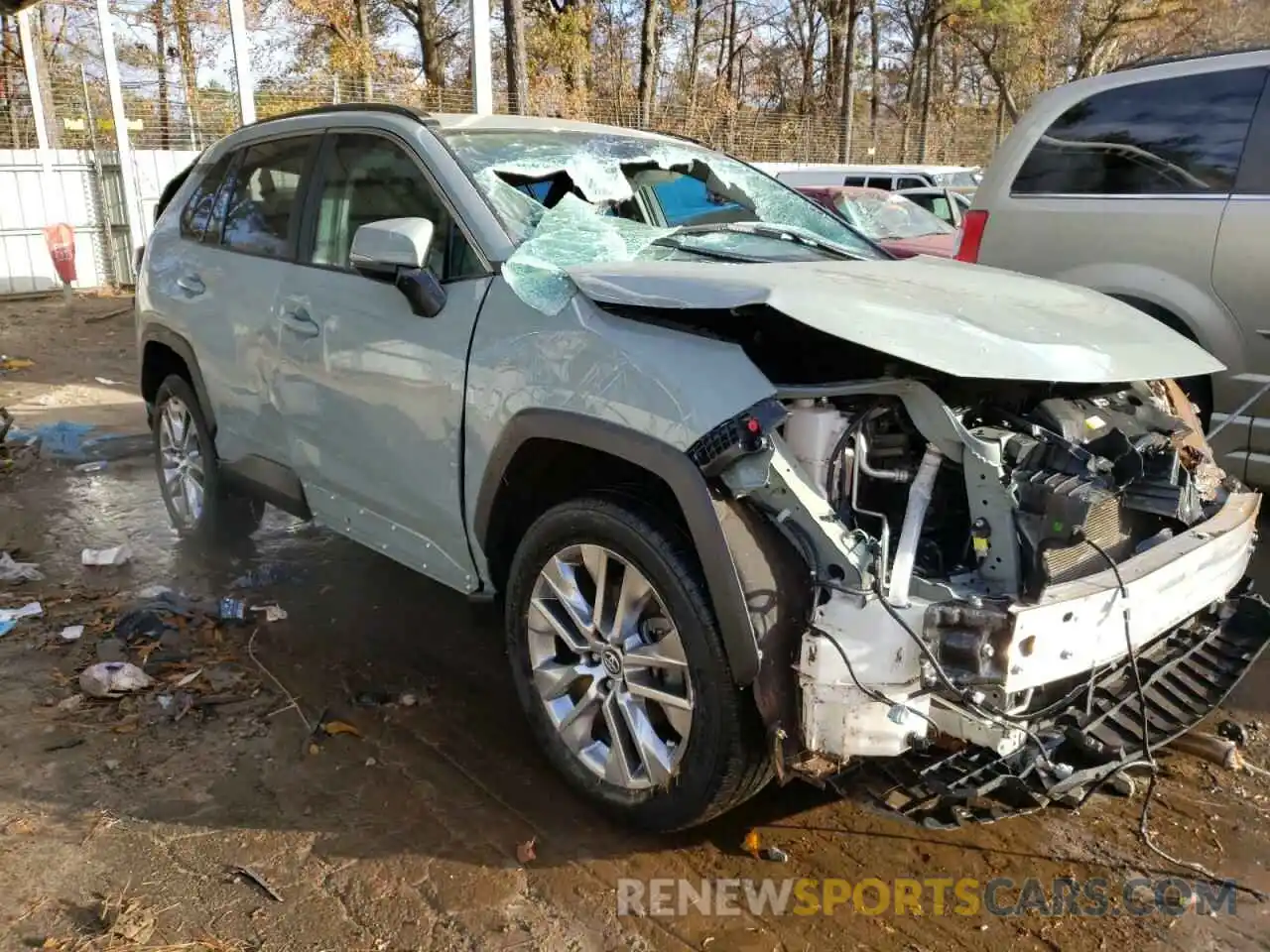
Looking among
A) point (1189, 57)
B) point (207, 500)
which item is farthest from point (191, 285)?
point (1189, 57)

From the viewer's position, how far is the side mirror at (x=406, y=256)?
122 inches

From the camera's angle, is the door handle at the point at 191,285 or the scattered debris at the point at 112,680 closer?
the scattered debris at the point at 112,680

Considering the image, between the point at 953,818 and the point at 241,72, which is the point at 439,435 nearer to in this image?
the point at 953,818

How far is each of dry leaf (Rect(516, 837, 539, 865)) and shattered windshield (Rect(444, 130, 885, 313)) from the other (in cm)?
152

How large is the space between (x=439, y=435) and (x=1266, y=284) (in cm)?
389

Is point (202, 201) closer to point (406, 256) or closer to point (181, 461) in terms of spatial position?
point (181, 461)

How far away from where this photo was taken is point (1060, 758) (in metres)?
2.63

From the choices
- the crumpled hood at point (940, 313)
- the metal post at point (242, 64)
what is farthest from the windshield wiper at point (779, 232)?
the metal post at point (242, 64)

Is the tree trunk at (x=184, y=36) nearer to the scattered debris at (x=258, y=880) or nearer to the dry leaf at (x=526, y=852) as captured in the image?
the scattered debris at (x=258, y=880)

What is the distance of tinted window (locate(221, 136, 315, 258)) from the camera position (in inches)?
164

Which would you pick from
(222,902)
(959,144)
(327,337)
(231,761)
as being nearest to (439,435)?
(327,337)

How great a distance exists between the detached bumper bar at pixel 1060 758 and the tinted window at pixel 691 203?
2.19 meters

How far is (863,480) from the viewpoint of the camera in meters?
2.61

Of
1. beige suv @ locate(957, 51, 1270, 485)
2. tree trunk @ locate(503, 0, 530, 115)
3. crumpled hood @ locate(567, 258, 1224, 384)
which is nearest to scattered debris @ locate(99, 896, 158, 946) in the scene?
crumpled hood @ locate(567, 258, 1224, 384)
